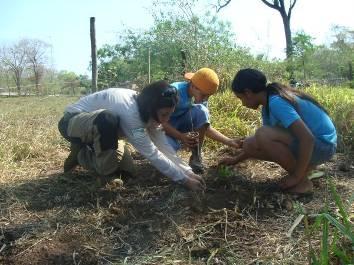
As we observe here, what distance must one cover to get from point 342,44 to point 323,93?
24.2 metres

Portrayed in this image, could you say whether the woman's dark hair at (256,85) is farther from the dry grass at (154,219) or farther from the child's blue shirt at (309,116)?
the dry grass at (154,219)

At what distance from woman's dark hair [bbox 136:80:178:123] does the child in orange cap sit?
471 millimetres

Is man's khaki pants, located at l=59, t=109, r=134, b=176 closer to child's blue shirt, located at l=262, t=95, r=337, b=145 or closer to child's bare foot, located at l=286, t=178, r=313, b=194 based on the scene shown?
child's blue shirt, located at l=262, t=95, r=337, b=145

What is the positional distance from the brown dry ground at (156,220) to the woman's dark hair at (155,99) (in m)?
0.54

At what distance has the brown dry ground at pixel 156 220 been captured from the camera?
2197 mm

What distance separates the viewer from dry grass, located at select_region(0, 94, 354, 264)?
86.7 inches

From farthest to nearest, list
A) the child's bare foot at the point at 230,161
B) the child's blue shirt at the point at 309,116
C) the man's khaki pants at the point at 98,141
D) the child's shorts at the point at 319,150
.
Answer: the child's bare foot at the point at 230,161
the man's khaki pants at the point at 98,141
the child's shorts at the point at 319,150
the child's blue shirt at the point at 309,116

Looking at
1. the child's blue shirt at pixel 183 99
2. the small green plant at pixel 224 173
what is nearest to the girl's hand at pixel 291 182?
the small green plant at pixel 224 173

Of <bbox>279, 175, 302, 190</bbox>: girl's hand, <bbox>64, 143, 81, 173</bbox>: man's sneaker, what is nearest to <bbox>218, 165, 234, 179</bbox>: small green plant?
<bbox>279, 175, 302, 190</bbox>: girl's hand

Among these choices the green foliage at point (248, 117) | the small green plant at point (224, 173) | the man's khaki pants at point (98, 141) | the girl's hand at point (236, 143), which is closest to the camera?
the man's khaki pants at point (98, 141)

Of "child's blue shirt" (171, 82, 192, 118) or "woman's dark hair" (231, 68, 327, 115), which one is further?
"child's blue shirt" (171, 82, 192, 118)

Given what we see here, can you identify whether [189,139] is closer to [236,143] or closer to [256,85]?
[236,143]

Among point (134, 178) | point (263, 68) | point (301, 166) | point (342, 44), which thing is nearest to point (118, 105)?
point (134, 178)

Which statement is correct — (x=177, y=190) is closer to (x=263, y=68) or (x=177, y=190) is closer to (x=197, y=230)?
(x=197, y=230)
